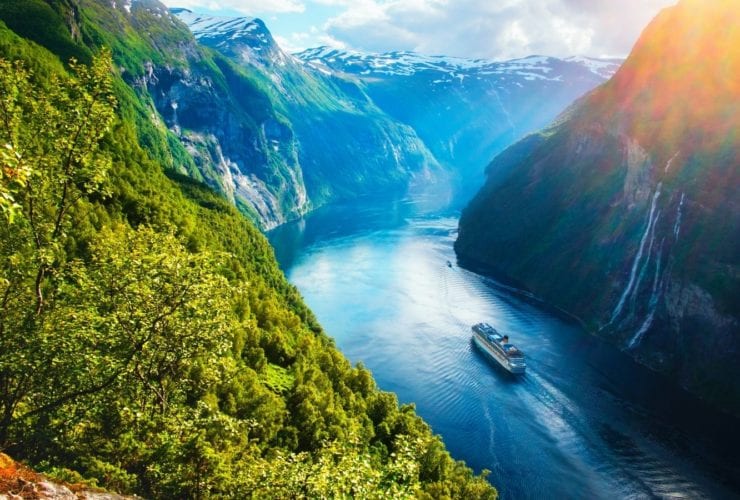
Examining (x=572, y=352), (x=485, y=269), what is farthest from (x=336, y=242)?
(x=572, y=352)

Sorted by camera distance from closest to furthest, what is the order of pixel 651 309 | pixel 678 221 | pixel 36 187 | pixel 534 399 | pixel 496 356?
pixel 36 187 < pixel 534 399 < pixel 496 356 < pixel 651 309 < pixel 678 221

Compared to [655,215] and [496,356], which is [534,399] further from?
[655,215]

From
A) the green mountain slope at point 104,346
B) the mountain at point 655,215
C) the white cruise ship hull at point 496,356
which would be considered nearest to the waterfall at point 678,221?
the mountain at point 655,215

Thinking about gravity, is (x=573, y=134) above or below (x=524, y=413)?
above

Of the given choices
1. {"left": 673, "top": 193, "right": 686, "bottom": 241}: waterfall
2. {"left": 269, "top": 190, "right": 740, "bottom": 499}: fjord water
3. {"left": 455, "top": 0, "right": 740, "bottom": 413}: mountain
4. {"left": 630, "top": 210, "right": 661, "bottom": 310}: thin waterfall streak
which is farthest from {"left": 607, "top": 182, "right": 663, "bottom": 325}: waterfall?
{"left": 269, "top": 190, "right": 740, "bottom": 499}: fjord water

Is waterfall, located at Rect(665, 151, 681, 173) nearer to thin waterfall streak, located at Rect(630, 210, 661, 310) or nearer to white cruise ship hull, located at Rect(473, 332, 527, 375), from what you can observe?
thin waterfall streak, located at Rect(630, 210, 661, 310)

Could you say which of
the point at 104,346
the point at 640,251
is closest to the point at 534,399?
the point at 640,251

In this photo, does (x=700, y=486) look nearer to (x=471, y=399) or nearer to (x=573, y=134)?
(x=471, y=399)

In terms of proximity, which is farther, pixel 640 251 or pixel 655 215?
pixel 640 251
